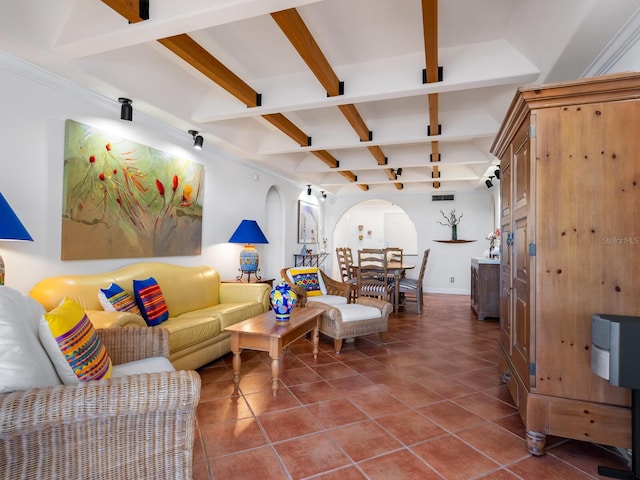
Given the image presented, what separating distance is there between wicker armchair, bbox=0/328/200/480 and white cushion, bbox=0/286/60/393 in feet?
0.19

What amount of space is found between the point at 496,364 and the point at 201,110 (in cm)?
398

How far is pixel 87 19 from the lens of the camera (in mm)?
2232

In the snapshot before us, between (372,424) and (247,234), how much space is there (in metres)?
2.91

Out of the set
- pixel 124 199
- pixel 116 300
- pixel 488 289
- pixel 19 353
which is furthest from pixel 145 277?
pixel 488 289

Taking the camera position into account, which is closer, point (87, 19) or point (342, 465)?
point (342, 465)

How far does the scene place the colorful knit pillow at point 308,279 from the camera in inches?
170

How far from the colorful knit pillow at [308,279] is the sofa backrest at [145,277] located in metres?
0.95

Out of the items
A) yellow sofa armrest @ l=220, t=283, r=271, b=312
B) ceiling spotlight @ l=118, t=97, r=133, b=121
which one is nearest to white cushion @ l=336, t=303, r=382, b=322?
yellow sofa armrest @ l=220, t=283, r=271, b=312

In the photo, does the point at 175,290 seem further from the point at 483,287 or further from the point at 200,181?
the point at 483,287

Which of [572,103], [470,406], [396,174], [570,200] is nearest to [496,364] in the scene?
[470,406]

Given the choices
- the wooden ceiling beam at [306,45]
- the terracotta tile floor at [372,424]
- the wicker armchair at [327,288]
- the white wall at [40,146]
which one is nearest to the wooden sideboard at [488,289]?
the terracotta tile floor at [372,424]

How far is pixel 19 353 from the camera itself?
1.16m

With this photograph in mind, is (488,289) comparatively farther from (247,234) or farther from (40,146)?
(40,146)

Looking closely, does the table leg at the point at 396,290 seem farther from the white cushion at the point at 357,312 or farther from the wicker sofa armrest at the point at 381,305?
the white cushion at the point at 357,312
